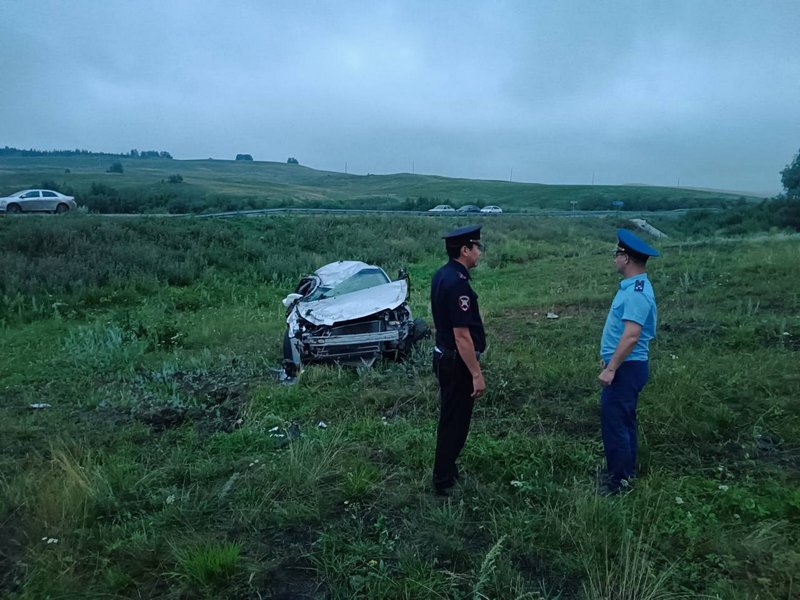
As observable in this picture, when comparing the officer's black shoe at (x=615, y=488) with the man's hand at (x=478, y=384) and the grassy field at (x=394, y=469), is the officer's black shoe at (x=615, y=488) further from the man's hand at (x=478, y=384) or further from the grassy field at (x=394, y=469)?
the man's hand at (x=478, y=384)

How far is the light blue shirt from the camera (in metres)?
3.71

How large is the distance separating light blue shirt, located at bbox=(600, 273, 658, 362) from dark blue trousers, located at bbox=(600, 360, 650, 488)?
0.33 feet

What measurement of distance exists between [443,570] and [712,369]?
420 cm

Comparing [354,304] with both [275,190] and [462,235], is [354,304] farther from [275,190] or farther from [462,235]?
[275,190]

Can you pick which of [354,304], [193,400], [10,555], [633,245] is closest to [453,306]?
[633,245]

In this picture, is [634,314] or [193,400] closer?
[634,314]

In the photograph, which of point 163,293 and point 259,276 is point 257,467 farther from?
point 259,276

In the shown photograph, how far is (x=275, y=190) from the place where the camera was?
7081 cm

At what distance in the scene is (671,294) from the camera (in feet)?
34.8

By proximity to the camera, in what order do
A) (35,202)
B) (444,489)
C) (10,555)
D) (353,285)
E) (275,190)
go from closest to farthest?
(10,555) → (444,489) → (353,285) → (35,202) → (275,190)

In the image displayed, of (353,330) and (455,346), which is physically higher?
(455,346)

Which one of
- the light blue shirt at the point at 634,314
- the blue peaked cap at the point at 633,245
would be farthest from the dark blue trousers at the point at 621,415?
the blue peaked cap at the point at 633,245

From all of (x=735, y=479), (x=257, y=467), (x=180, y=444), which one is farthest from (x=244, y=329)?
(x=735, y=479)

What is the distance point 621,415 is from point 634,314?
0.68 m
